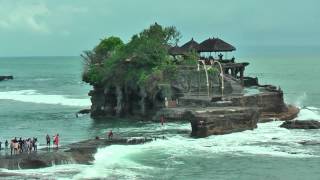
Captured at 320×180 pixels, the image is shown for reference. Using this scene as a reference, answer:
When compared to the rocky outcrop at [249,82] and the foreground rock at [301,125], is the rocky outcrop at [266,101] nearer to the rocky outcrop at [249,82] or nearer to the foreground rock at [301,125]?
the foreground rock at [301,125]

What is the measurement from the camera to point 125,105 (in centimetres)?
7456

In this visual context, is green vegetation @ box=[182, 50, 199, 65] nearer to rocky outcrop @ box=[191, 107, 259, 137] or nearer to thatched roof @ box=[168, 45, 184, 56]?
thatched roof @ box=[168, 45, 184, 56]

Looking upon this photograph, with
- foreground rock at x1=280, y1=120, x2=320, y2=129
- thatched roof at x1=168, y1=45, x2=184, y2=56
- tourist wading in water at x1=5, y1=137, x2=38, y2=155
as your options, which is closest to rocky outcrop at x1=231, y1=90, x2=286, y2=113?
foreground rock at x1=280, y1=120, x2=320, y2=129

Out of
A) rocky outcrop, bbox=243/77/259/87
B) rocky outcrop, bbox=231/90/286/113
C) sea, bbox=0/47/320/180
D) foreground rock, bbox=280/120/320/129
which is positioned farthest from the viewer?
rocky outcrop, bbox=243/77/259/87

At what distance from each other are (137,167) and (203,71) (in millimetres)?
28371

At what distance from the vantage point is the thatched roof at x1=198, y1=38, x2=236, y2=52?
76.4m

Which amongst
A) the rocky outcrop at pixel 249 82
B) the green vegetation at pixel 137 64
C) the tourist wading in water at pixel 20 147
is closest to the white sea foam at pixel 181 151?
the tourist wading in water at pixel 20 147

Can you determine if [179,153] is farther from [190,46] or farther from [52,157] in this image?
[190,46]

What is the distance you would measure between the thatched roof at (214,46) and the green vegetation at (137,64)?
4876 mm

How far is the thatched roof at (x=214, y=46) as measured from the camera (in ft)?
251

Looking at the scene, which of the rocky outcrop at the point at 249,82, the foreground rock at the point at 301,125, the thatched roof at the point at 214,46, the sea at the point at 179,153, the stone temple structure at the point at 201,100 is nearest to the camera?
the sea at the point at 179,153

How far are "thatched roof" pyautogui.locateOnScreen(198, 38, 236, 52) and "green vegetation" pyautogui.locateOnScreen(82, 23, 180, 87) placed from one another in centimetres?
488

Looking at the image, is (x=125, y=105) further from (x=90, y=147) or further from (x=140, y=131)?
(x=90, y=147)

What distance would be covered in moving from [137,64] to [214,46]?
9728 mm
